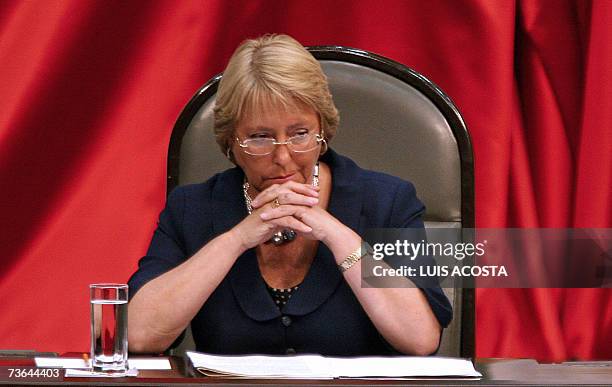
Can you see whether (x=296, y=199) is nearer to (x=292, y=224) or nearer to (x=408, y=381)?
(x=292, y=224)

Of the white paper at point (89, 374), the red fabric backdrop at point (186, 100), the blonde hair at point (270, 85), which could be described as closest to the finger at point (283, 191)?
the blonde hair at point (270, 85)

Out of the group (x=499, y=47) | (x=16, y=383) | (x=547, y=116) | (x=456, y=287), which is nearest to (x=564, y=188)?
(x=547, y=116)

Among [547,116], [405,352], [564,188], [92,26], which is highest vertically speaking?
[92,26]

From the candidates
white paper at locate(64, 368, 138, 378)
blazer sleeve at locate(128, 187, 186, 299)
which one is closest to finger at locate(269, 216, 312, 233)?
blazer sleeve at locate(128, 187, 186, 299)

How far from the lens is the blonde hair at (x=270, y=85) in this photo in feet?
5.91

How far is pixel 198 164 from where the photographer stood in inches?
80.1

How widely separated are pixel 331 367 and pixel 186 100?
151cm

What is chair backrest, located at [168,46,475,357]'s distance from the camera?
1968 millimetres

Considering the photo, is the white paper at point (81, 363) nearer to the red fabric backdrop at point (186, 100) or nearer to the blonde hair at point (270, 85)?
the blonde hair at point (270, 85)

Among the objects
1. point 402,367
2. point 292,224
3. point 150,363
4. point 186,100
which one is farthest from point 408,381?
point 186,100

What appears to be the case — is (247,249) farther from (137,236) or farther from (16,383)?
(137,236)

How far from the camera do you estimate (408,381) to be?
4.28 ft

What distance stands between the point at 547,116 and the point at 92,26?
1.20 m

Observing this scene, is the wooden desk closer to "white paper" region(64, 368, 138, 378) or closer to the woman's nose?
"white paper" region(64, 368, 138, 378)
